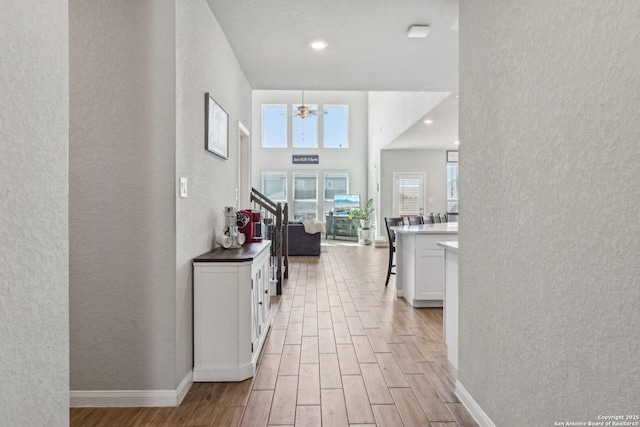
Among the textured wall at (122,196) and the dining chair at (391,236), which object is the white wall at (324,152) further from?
the textured wall at (122,196)

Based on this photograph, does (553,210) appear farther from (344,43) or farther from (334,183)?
(334,183)

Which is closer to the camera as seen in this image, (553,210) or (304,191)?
(553,210)

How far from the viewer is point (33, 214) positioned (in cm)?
105

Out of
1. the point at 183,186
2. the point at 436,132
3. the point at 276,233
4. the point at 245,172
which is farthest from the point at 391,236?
the point at 436,132

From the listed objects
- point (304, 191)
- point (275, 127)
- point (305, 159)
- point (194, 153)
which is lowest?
point (194, 153)

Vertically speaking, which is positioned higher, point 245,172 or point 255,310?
point 245,172

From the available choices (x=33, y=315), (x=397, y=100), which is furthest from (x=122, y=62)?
(x=397, y=100)

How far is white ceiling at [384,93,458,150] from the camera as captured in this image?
5938mm

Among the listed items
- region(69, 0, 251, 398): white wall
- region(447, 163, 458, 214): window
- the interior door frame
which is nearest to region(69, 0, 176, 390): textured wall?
region(69, 0, 251, 398): white wall

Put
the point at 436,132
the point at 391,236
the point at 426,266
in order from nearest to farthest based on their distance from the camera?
the point at 426,266 < the point at 391,236 < the point at 436,132

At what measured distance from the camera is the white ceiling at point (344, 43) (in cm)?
290

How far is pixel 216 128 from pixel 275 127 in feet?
33.9

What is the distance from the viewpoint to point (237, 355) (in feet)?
8.20

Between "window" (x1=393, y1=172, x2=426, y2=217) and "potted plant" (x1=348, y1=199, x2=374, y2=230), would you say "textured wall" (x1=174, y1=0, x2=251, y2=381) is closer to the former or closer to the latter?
"window" (x1=393, y1=172, x2=426, y2=217)
